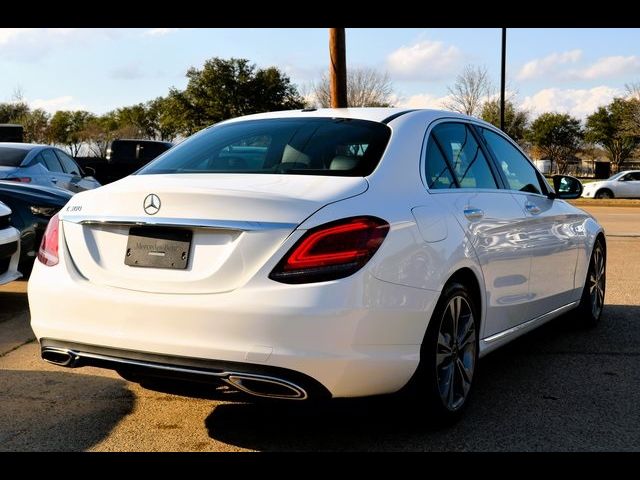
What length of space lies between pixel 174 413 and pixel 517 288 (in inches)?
84.0

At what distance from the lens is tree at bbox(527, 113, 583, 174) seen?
8438 cm

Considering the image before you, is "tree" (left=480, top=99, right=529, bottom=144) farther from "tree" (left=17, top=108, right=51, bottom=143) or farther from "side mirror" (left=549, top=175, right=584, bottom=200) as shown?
"side mirror" (left=549, top=175, right=584, bottom=200)

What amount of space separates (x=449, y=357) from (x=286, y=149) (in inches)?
52.8

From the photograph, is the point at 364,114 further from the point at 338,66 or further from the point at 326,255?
the point at 338,66

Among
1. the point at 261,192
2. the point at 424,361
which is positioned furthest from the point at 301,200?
the point at 424,361

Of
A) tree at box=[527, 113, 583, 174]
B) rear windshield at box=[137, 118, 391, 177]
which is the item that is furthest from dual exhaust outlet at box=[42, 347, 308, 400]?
tree at box=[527, 113, 583, 174]

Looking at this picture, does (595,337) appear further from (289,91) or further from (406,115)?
(289,91)

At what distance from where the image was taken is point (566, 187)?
20.8ft

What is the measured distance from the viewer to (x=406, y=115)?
171 inches

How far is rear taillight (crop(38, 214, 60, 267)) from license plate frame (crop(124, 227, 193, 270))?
461 millimetres

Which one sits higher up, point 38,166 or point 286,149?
point 286,149

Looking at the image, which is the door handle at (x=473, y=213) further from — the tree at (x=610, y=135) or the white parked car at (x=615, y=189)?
the tree at (x=610, y=135)

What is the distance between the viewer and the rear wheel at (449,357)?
3.74 metres

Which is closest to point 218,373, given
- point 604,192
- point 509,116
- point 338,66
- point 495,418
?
point 495,418
